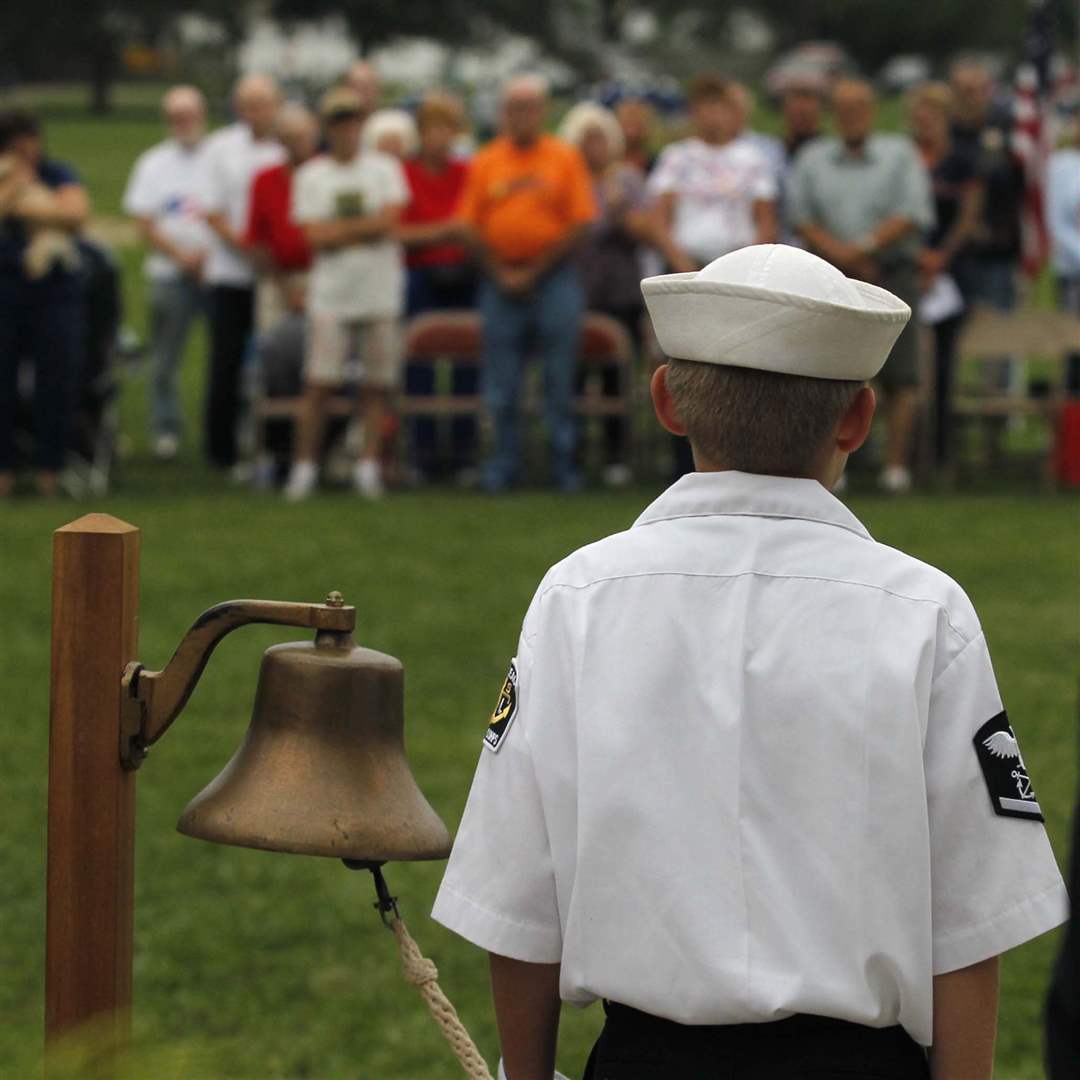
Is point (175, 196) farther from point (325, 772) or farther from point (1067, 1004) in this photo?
point (1067, 1004)

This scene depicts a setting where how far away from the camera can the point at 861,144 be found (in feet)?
43.4

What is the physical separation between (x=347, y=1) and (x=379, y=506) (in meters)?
67.6

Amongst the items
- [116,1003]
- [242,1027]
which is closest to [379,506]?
[242,1027]

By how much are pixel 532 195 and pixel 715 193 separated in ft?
3.46

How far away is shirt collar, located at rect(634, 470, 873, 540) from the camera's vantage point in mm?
2734

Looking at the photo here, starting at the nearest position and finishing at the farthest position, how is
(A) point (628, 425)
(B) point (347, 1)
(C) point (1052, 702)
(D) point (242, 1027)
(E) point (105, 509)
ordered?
(D) point (242, 1027) → (C) point (1052, 702) → (E) point (105, 509) → (A) point (628, 425) → (B) point (347, 1)

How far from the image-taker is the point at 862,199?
13102mm

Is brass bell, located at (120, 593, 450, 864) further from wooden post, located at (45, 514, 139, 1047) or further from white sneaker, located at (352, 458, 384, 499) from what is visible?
white sneaker, located at (352, 458, 384, 499)

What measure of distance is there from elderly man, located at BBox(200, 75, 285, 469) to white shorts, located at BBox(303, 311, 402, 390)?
1.13m

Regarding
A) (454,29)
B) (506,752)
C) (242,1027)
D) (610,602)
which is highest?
(454,29)

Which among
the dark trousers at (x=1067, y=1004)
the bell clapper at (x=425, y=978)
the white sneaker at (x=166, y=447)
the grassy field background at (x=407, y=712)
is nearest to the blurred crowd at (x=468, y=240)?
the grassy field background at (x=407, y=712)

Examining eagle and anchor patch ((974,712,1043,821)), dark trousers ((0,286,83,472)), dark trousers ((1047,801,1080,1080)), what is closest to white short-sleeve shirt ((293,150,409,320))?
dark trousers ((0,286,83,472))

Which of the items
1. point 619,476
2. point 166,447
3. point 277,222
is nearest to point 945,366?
point 619,476

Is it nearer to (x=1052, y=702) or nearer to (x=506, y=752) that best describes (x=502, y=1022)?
(x=506, y=752)
